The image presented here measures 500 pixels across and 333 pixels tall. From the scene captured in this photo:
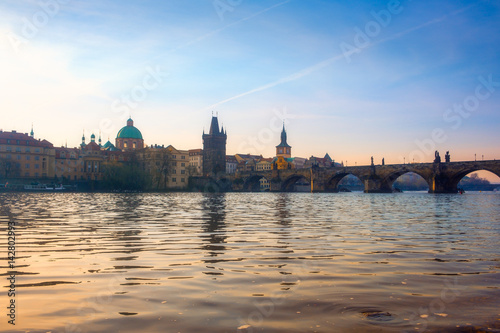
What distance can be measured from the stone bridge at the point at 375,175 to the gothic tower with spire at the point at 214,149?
25.0 metres

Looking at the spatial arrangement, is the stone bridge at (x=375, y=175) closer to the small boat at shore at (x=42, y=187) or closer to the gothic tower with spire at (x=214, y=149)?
the gothic tower with spire at (x=214, y=149)

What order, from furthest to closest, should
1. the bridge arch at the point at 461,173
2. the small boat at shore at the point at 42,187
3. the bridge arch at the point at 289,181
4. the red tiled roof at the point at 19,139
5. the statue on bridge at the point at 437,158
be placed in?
the bridge arch at the point at 289,181, the red tiled roof at the point at 19,139, the small boat at shore at the point at 42,187, the statue on bridge at the point at 437,158, the bridge arch at the point at 461,173

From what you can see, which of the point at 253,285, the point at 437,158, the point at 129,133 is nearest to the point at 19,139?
the point at 129,133

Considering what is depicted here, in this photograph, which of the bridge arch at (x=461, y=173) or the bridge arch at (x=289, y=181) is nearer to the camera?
the bridge arch at (x=461, y=173)

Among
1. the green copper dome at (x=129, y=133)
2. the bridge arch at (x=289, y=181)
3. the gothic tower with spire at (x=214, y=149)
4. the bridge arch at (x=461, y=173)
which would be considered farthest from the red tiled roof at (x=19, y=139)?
the bridge arch at (x=461, y=173)

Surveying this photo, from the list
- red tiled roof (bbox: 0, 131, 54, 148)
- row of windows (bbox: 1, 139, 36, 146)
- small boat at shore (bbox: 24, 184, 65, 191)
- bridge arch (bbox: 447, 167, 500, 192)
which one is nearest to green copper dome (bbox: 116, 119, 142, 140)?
red tiled roof (bbox: 0, 131, 54, 148)

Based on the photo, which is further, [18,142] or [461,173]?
[18,142]

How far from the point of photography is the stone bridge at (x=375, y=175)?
88812 mm

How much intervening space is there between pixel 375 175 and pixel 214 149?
272 ft

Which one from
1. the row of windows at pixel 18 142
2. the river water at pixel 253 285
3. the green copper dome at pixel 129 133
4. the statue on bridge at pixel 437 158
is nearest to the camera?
the river water at pixel 253 285

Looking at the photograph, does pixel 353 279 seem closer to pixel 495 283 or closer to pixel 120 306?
pixel 495 283

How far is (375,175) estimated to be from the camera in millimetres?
105062

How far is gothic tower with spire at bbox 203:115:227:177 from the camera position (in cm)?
17423

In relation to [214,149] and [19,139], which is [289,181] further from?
[19,139]
